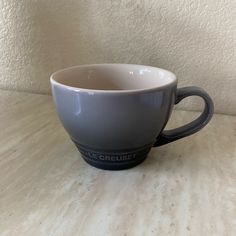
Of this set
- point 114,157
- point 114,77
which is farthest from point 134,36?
point 114,157

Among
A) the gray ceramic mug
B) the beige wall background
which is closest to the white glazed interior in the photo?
the gray ceramic mug

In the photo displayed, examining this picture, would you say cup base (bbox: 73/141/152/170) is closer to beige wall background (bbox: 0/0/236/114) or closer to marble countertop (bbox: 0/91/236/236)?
marble countertop (bbox: 0/91/236/236)

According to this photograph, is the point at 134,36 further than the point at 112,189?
Yes

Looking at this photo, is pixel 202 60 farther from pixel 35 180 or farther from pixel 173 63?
pixel 35 180

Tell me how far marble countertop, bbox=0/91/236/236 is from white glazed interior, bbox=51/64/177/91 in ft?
0.27

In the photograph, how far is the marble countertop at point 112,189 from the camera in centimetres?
31

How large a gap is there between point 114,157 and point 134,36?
250 millimetres

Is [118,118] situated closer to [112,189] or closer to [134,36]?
[112,189]

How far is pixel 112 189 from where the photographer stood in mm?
370

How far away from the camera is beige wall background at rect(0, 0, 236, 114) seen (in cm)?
54

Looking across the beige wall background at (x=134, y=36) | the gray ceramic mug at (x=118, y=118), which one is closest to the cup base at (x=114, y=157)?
the gray ceramic mug at (x=118, y=118)

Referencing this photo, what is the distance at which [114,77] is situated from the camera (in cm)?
47

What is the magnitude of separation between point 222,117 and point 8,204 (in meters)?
0.37

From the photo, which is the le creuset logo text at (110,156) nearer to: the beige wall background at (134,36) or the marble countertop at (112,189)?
the marble countertop at (112,189)
